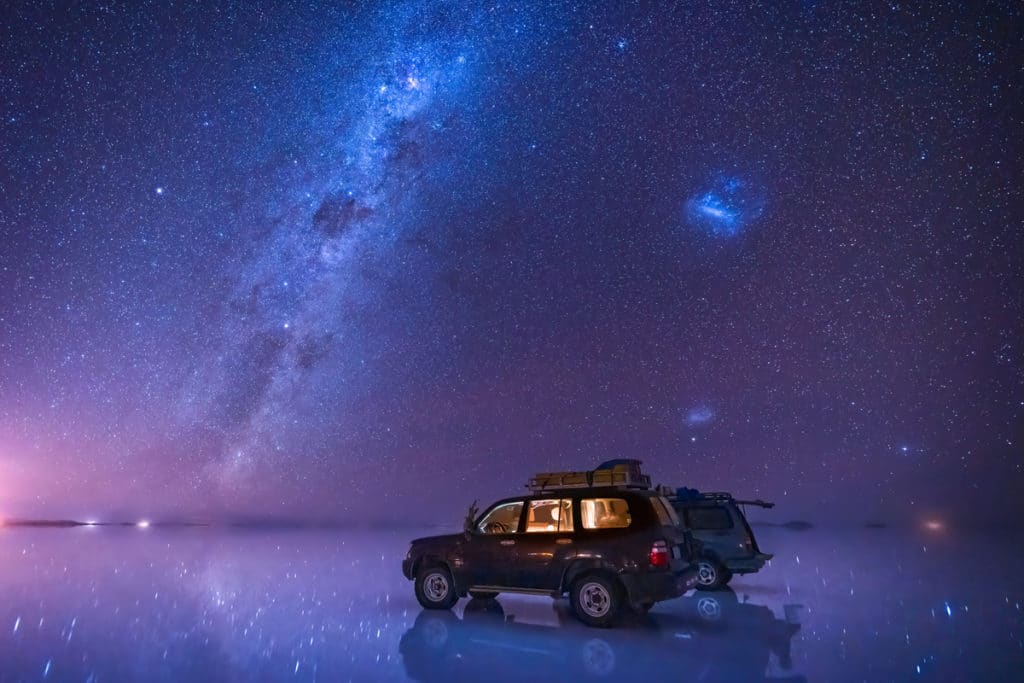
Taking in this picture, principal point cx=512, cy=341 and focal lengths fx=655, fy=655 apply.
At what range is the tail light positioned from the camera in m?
9.19

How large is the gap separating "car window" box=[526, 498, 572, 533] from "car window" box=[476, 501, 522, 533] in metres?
0.34

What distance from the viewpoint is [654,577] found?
921cm

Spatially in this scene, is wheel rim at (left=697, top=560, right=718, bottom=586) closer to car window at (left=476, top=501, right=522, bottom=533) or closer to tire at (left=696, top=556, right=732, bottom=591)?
tire at (left=696, top=556, right=732, bottom=591)

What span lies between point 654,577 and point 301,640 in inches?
190

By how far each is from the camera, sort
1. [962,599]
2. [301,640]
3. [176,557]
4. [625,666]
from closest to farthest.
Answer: [625,666] → [301,640] → [962,599] → [176,557]

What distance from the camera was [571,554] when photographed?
32.3ft

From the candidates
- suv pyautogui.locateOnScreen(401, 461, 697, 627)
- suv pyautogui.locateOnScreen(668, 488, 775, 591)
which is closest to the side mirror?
suv pyautogui.locateOnScreen(401, 461, 697, 627)

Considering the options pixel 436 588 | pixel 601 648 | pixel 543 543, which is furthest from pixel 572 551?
pixel 436 588

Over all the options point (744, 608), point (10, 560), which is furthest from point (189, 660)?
point (10, 560)

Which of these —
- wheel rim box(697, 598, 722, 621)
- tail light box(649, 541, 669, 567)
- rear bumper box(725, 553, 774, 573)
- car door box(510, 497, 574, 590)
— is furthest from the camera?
rear bumper box(725, 553, 774, 573)

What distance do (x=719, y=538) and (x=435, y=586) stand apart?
19.8 feet

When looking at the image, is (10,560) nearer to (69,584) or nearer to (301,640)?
(69,584)

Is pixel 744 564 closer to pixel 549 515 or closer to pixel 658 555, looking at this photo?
pixel 658 555

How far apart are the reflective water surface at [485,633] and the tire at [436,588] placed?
31 cm
